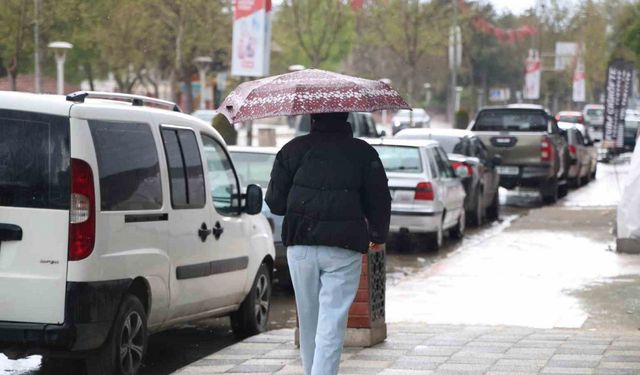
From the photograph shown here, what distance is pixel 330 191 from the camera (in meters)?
6.48

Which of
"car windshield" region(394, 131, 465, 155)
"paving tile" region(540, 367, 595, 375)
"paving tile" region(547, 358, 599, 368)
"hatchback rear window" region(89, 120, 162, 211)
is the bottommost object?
"paving tile" region(547, 358, 599, 368)

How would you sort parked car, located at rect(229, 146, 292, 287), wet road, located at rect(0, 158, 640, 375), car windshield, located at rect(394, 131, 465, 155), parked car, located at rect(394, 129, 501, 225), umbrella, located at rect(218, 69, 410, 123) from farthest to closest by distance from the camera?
car windshield, located at rect(394, 131, 465, 155)
parked car, located at rect(394, 129, 501, 225)
parked car, located at rect(229, 146, 292, 287)
wet road, located at rect(0, 158, 640, 375)
umbrella, located at rect(218, 69, 410, 123)

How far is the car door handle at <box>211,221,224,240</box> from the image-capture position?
9758mm

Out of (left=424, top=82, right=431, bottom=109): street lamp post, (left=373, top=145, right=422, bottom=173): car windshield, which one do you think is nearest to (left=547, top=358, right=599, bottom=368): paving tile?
(left=373, top=145, right=422, bottom=173): car windshield

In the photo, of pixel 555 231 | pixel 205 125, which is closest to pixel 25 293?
pixel 205 125

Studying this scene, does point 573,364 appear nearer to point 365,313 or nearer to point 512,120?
point 365,313

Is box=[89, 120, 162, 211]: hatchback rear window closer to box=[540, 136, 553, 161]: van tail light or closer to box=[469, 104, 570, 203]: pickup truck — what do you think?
box=[469, 104, 570, 203]: pickup truck

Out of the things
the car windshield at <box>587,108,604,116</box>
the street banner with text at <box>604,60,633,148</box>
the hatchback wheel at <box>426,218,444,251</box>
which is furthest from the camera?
the car windshield at <box>587,108,604,116</box>

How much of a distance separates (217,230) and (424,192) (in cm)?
819

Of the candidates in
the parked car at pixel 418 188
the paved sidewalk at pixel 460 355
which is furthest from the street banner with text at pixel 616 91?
the paved sidewalk at pixel 460 355

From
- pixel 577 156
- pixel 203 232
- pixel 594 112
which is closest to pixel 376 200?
pixel 203 232

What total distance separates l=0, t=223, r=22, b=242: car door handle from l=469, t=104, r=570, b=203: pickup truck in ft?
65.1

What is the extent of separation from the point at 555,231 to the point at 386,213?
14587 millimetres

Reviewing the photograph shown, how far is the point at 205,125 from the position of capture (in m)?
10.0
